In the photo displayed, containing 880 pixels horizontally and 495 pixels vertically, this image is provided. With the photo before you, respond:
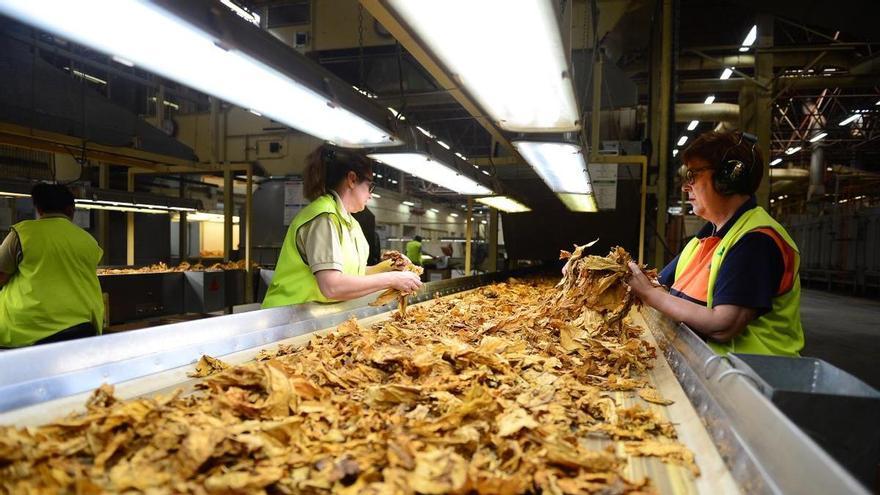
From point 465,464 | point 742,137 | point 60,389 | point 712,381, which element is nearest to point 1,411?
point 60,389

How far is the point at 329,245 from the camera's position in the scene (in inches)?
99.9

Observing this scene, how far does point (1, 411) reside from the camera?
4.11 ft

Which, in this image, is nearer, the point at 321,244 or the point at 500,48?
the point at 500,48

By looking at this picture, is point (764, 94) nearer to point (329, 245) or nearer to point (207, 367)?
point (329, 245)

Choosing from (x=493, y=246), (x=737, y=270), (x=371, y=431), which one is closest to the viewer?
(x=371, y=431)

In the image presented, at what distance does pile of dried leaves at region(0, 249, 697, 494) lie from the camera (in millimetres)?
958

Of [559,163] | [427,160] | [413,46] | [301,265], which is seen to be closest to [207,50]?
[413,46]

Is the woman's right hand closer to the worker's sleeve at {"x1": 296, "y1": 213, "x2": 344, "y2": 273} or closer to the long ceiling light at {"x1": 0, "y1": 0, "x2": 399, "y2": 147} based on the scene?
the worker's sleeve at {"x1": 296, "y1": 213, "x2": 344, "y2": 273}

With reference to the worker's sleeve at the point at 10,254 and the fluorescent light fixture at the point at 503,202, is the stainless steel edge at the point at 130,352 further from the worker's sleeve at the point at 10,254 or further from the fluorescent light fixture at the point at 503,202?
the fluorescent light fixture at the point at 503,202

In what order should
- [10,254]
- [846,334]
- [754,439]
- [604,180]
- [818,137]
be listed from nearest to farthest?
[754,439] < [10,254] < [604,180] < [846,334] < [818,137]

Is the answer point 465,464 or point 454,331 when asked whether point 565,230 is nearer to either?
point 454,331

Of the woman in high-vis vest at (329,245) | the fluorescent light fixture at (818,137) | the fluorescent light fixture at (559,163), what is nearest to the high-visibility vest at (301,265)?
the woman in high-vis vest at (329,245)

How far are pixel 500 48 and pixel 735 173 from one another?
1163mm

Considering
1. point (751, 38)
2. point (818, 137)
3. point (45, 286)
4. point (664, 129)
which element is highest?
point (751, 38)
